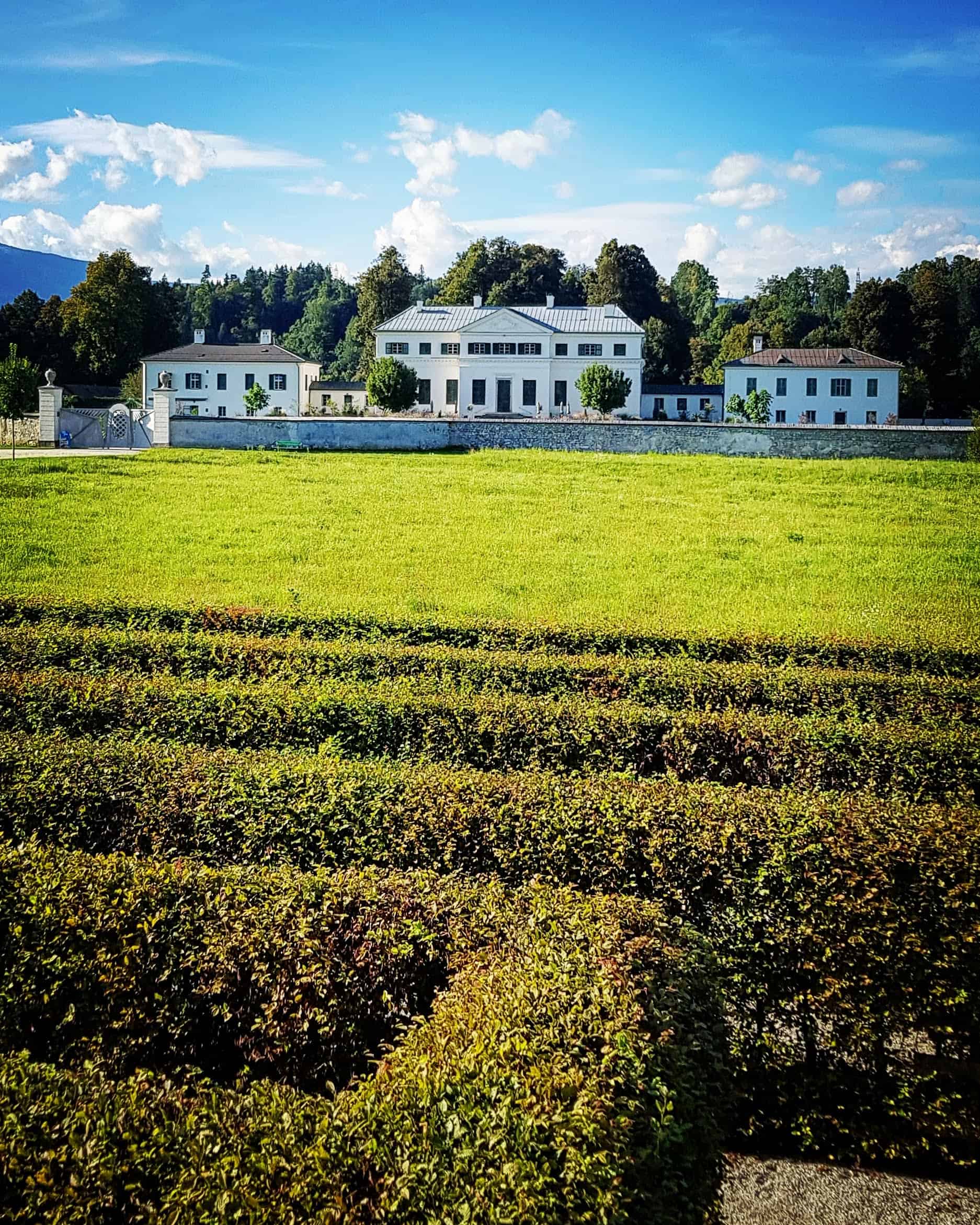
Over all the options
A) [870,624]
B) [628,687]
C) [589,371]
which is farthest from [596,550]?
[589,371]

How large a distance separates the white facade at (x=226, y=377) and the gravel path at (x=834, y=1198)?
59589 millimetres

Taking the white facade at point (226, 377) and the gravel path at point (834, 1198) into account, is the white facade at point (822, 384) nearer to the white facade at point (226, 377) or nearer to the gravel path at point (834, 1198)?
the white facade at point (226, 377)

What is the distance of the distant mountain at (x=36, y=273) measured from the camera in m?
116

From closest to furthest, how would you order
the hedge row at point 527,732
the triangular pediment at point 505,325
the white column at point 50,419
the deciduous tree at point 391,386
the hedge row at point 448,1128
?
the hedge row at point 448,1128 < the hedge row at point 527,732 < the white column at point 50,419 < the deciduous tree at point 391,386 < the triangular pediment at point 505,325

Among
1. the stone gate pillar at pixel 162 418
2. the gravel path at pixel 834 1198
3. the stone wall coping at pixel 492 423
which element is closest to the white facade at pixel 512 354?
the stone wall coping at pixel 492 423

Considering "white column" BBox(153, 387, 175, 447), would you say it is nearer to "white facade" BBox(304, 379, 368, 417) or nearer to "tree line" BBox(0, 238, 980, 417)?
"white facade" BBox(304, 379, 368, 417)

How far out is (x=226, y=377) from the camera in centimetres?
6203

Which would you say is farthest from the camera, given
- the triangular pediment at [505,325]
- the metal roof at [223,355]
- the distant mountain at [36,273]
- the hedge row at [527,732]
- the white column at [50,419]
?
the distant mountain at [36,273]

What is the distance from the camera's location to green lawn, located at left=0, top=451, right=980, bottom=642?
15.9 metres

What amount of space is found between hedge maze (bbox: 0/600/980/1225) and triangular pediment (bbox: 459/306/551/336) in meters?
51.5

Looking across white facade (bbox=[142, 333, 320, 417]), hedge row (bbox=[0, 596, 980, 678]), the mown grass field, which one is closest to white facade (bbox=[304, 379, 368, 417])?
white facade (bbox=[142, 333, 320, 417])

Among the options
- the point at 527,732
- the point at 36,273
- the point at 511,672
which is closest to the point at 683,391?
the point at 511,672

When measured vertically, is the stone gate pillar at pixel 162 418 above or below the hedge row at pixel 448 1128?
above

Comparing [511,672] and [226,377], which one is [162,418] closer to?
[226,377]
